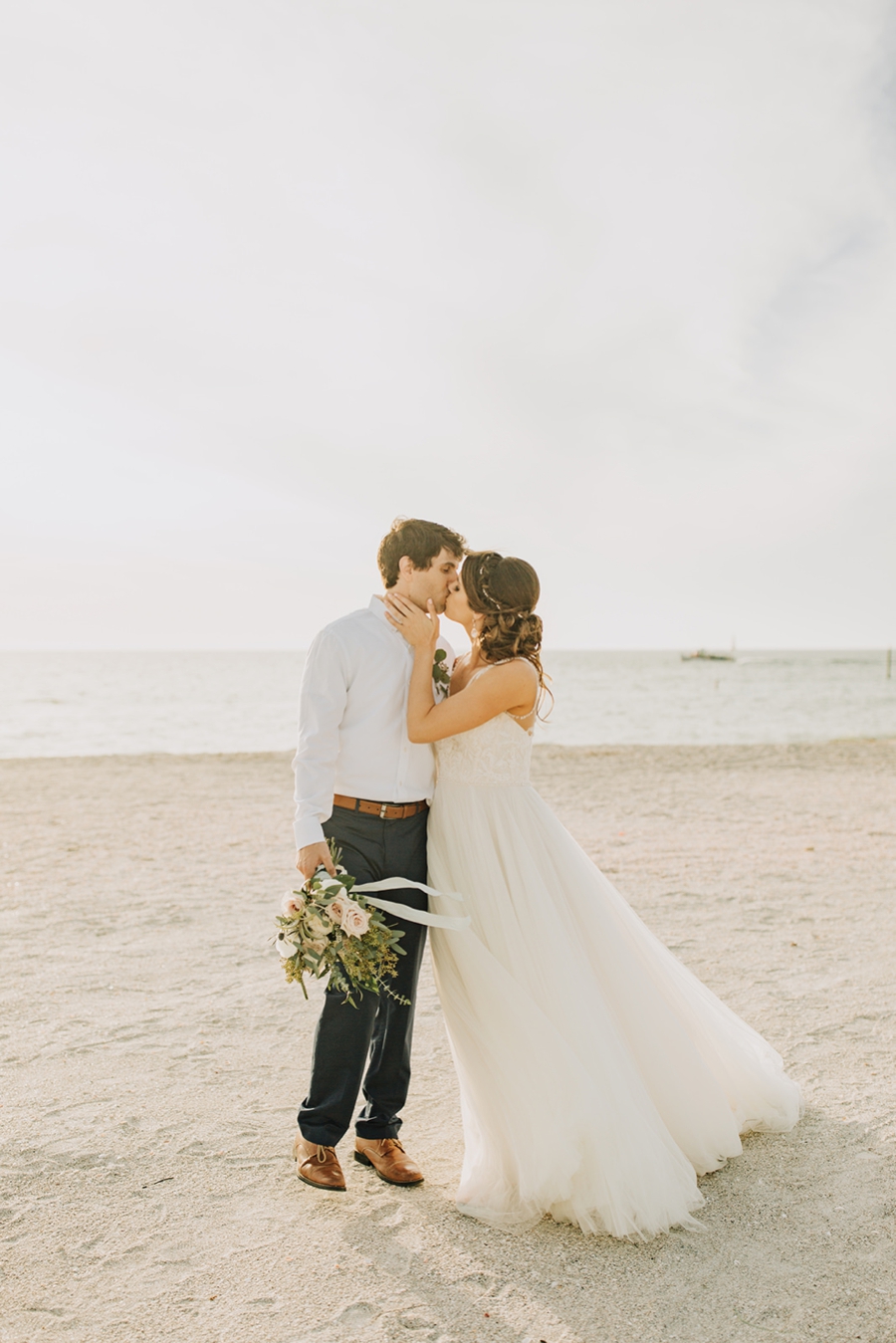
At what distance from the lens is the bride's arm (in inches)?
129

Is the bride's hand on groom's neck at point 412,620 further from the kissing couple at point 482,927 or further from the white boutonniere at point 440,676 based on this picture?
the white boutonniere at point 440,676

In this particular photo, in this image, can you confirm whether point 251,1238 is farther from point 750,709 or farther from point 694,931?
point 750,709

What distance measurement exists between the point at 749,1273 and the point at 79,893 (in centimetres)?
621

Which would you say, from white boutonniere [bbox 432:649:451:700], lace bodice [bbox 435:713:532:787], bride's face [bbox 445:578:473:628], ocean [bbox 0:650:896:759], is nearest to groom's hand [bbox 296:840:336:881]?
lace bodice [bbox 435:713:532:787]

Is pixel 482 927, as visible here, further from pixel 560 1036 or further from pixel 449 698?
pixel 449 698

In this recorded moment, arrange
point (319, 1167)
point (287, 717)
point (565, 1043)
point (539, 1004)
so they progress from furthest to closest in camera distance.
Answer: point (287, 717), point (319, 1167), point (539, 1004), point (565, 1043)

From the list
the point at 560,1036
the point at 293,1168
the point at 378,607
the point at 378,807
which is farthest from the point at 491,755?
the point at 293,1168

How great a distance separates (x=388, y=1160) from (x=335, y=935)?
100cm

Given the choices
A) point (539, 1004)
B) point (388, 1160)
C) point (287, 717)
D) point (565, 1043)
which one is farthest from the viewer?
point (287, 717)

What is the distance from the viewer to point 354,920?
9.85 feet

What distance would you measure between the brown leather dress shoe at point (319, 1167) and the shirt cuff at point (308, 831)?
1.10 metres

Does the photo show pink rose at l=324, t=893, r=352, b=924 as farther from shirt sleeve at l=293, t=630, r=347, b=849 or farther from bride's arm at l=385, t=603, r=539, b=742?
bride's arm at l=385, t=603, r=539, b=742

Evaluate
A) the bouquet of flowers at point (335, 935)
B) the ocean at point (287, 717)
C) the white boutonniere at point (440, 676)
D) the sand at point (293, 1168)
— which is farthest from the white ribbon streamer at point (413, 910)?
the ocean at point (287, 717)

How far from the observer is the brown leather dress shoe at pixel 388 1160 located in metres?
3.35
